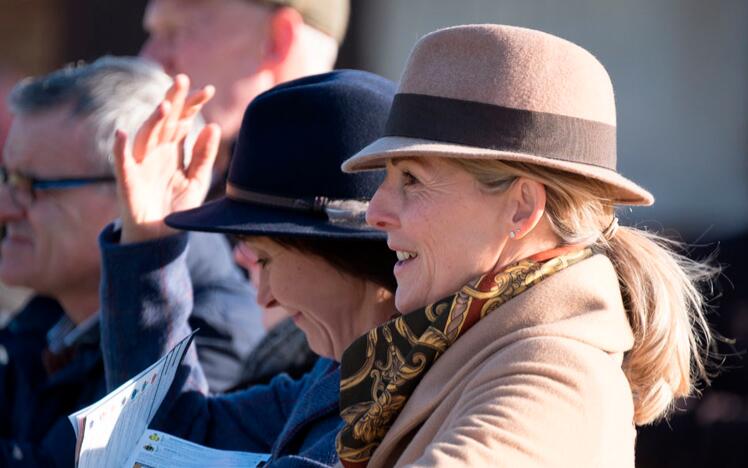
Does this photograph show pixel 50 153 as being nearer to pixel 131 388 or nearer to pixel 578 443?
pixel 131 388

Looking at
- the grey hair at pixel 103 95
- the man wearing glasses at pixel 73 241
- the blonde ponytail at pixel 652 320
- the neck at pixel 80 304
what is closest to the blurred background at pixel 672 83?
the grey hair at pixel 103 95

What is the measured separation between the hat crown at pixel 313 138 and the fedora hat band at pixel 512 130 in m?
0.53

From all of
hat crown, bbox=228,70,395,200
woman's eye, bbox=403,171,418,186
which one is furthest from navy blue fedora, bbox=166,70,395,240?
woman's eye, bbox=403,171,418,186

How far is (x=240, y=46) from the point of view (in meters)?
4.55

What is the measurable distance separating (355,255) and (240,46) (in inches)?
84.7

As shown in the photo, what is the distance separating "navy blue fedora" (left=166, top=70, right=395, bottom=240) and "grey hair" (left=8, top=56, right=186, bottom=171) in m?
1.05

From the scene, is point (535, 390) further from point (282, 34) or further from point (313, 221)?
point (282, 34)

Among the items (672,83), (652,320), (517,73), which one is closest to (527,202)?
(517,73)

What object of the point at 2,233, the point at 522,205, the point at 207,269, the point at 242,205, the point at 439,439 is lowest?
the point at 2,233

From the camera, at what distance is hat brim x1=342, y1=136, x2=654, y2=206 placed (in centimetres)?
195

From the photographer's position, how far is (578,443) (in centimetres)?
177

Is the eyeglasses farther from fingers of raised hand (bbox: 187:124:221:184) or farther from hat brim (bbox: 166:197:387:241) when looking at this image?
hat brim (bbox: 166:197:387:241)

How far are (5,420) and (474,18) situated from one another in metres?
4.08

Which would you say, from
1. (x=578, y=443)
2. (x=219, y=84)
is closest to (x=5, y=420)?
(x=219, y=84)
